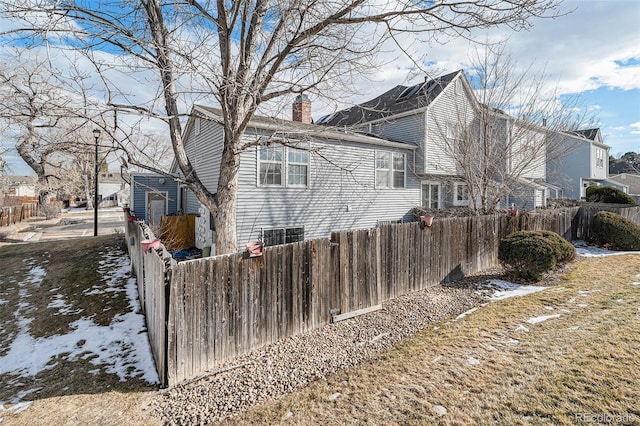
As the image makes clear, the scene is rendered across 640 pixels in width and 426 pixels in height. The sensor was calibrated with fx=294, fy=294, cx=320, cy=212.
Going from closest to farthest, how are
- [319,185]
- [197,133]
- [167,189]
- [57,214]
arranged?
[319,185] < [197,133] < [167,189] < [57,214]

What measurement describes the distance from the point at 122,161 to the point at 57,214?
27615mm

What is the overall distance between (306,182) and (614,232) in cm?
1141

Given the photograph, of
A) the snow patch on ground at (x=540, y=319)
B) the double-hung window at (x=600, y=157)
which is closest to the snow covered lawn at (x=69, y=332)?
the snow patch on ground at (x=540, y=319)

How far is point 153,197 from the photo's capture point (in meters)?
16.6

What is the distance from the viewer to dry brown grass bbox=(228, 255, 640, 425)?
278 cm

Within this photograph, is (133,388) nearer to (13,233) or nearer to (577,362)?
(577,362)

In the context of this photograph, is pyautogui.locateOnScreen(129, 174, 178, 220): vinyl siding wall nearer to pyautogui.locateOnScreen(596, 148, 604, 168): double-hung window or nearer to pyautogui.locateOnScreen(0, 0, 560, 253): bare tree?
pyautogui.locateOnScreen(0, 0, 560, 253): bare tree

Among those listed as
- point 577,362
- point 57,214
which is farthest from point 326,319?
point 57,214

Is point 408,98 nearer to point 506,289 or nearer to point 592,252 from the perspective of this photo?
point 592,252

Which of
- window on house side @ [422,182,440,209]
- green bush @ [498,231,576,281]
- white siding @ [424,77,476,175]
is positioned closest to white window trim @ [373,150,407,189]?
white siding @ [424,77,476,175]

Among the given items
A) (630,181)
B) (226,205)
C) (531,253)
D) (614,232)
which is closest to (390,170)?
(531,253)

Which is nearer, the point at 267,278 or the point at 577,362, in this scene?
the point at 577,362

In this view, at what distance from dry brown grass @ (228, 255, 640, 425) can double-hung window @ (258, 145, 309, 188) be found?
7.04 m

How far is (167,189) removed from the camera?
1647 centimetres
